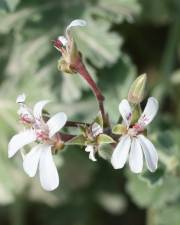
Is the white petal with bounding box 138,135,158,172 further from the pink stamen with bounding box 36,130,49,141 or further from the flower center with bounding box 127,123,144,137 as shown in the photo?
the pink stamen with bounding box 36,130,49,141

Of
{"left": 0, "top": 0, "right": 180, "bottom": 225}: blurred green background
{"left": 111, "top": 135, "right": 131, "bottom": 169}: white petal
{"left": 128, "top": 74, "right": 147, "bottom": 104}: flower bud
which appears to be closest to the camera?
{"left": 111, "top": 135, "right": 131, "bottom": 169}: white petal

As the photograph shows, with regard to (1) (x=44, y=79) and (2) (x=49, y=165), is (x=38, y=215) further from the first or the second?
(2) (x=49, y=165)

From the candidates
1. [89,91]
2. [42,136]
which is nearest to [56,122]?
[42,136]

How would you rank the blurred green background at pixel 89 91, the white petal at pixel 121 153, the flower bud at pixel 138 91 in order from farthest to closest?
the blurred green background at pixel 89 91 < the flower bud at pixel 138 91 < the white petal at pixel 121 153

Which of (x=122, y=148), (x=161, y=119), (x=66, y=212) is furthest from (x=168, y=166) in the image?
(x=66, y=212)

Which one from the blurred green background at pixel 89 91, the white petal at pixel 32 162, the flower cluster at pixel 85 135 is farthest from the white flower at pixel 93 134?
the blurred green background at pixel 89 91

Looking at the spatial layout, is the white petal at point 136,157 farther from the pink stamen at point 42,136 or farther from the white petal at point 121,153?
the pink stamen at point 42,136

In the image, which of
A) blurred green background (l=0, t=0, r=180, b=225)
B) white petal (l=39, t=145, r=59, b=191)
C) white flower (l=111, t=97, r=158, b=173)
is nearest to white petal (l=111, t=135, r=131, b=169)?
white flower (l=111, t=97, r=158, b=173)

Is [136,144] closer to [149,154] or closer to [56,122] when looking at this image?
[149,154]
